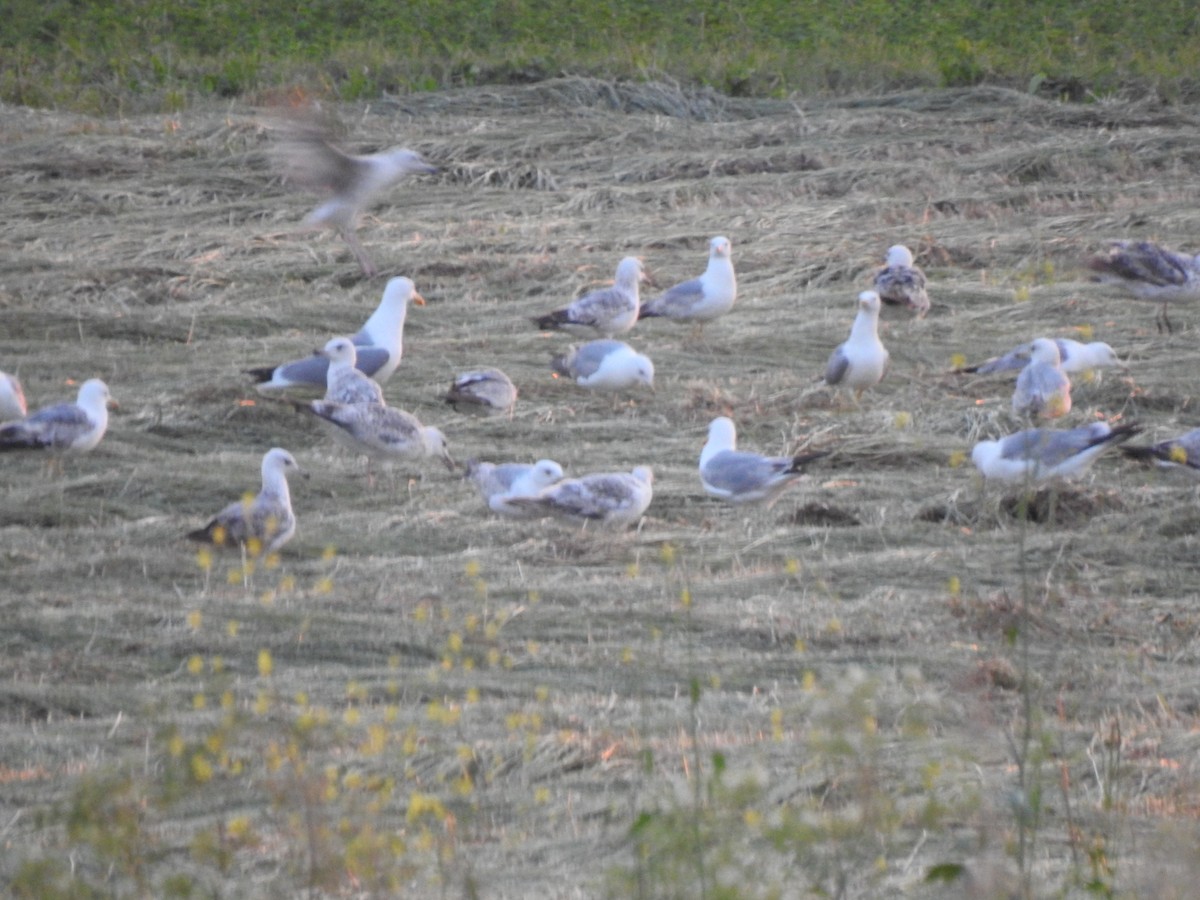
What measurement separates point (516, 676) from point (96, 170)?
1178cm

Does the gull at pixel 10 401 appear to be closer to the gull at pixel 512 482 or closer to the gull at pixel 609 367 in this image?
the gull at pixel 512 482

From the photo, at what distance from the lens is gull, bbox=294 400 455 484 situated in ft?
27.0

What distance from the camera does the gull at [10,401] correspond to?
8758 millimetres

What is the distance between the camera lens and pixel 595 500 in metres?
7.32

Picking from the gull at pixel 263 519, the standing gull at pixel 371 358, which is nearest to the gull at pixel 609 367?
the standing gull at pixel 371 358

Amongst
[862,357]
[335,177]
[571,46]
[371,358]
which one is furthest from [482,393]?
[571,46]

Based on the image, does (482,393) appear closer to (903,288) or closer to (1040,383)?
(1040,383)

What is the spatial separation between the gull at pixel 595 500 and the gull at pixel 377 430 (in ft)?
3.06

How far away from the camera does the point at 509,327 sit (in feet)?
39.0

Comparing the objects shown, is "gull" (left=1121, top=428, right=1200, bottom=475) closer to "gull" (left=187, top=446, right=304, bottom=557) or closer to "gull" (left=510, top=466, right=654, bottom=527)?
"gull" (left=510, top=466, right=654, bottom=527)

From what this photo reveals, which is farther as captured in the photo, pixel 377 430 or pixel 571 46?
pixel 571 46

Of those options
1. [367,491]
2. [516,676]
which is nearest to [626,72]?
[367,491]

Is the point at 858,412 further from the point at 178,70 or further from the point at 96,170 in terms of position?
the point at 178,70

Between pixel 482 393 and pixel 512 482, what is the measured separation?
6.14ft
